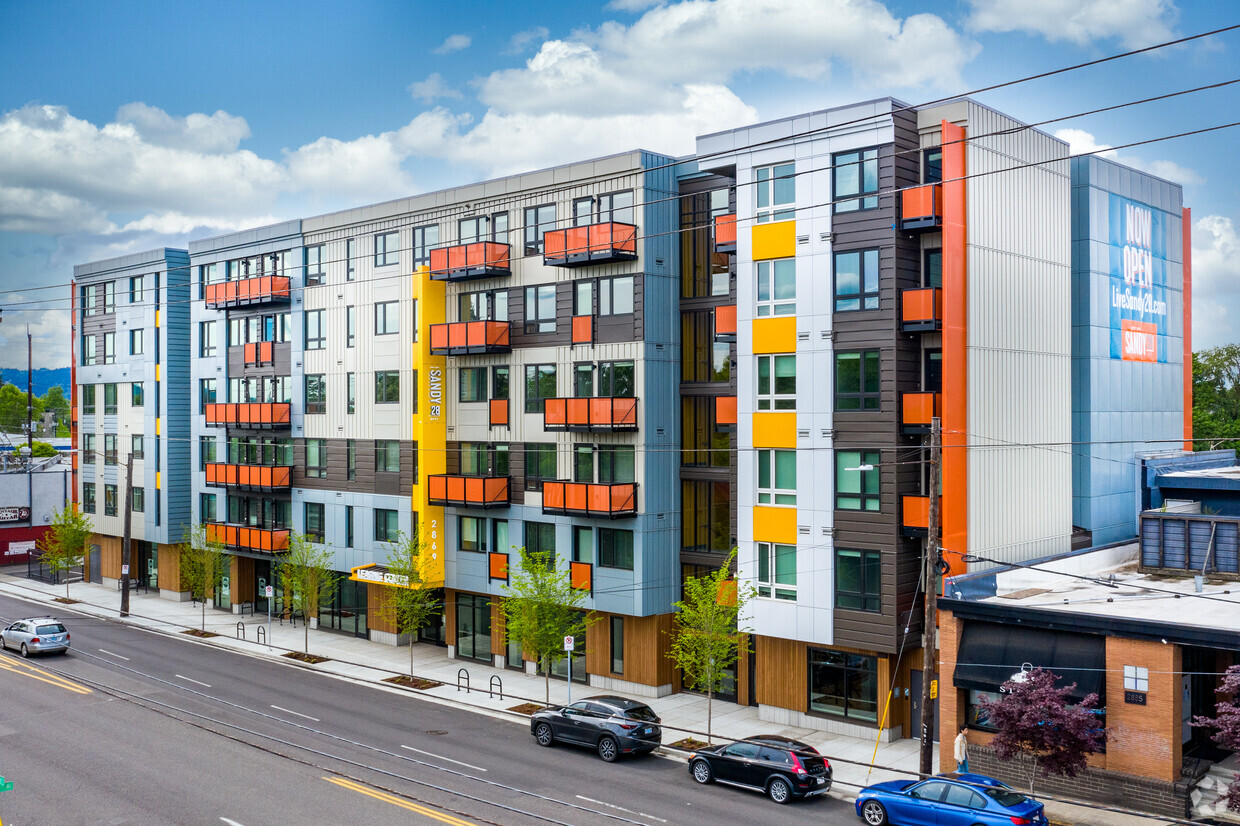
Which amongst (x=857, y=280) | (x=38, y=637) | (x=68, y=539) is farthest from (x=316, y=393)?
(x=857, y=280)

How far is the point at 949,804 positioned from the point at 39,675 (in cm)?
3268

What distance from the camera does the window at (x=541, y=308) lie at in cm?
3859

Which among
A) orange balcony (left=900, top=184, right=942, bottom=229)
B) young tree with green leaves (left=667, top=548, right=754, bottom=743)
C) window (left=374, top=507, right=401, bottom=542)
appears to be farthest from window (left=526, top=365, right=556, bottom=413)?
orange balcony (left=900, top=184, right=942, bottom=229)

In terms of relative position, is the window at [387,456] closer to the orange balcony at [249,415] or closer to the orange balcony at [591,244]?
the orange balcony at [249,415]

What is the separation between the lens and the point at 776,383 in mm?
32031

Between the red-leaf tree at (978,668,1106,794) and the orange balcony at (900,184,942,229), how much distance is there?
12.7m

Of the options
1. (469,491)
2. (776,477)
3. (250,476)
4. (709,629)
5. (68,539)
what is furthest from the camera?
(68,539)

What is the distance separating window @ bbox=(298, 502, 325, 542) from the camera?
47500mm

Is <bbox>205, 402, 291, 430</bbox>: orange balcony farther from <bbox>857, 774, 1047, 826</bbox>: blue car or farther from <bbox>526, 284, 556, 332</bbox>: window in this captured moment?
<bbox>857, 774, 1047, 826</bbox>: blue car

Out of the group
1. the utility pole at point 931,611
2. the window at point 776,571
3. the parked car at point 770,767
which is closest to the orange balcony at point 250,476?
the window at point 776,571

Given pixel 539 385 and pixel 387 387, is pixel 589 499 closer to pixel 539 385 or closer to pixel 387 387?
pixel 539 385

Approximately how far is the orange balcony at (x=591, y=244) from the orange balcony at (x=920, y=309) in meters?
10.1

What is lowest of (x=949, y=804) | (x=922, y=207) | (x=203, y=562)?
(x=949, y=804)

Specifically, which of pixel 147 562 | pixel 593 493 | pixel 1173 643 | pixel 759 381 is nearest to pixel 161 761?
pixel 593 493
